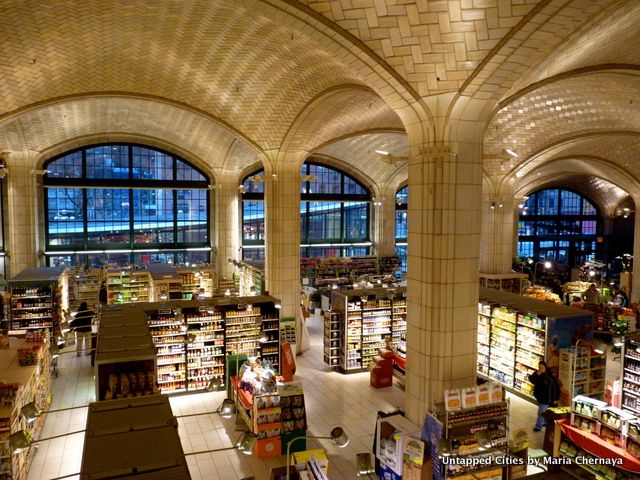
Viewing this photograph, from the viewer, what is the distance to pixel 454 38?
664cm

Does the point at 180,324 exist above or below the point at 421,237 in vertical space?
below

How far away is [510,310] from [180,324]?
7339mm

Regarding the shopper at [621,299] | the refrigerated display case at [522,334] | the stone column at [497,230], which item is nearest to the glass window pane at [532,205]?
the stone column at [497,230]

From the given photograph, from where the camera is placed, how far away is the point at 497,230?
2067cm

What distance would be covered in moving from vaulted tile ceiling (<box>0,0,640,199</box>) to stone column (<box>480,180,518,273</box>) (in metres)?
0.81

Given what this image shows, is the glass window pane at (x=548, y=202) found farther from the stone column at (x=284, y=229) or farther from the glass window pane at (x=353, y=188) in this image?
→ the stone column at (x=284, y=229)

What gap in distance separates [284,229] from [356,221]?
14.5 m

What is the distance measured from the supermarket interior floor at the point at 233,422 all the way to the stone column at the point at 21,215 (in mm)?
8543

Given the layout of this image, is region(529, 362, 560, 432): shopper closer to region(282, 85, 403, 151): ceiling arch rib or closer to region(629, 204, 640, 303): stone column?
region(282, 85, 403, 151): ceiling arch rib

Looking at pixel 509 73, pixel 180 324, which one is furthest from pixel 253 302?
pixel 509 73

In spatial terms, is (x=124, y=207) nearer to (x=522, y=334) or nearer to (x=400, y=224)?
(x=400, y=224)

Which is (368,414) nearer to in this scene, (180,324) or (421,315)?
(421,315)

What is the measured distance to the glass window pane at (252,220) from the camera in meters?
26.2

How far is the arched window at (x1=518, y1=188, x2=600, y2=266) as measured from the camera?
3278cm
